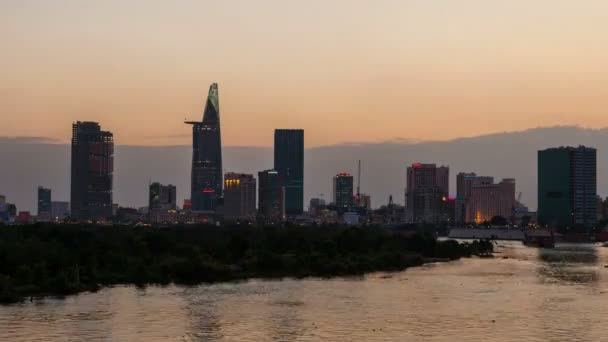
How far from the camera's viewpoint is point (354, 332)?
52562mm

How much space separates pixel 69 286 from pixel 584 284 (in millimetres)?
49192

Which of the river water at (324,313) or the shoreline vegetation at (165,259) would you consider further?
the shoreline vegetation at (165,259)

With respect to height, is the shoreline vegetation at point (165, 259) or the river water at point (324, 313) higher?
the shoreline vegetation at point (165, 259)

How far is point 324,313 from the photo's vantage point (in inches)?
2399

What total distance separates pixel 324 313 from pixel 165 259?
36257mm

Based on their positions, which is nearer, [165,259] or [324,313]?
[324,313]

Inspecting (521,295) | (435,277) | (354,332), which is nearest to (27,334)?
(354,332)

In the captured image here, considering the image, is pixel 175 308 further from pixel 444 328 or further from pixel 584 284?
pixel 584 284

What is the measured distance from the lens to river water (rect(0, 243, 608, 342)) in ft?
168

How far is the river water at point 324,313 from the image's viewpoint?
168ft

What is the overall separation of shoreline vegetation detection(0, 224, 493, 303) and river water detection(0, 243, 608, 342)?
179 inches

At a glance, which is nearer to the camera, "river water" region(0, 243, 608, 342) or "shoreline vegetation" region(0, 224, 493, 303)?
"river water" region(0, 243, 608, 342)

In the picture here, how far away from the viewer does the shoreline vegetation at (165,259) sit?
73375 mm

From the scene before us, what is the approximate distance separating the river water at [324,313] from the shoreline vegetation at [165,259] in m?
4.55
